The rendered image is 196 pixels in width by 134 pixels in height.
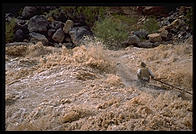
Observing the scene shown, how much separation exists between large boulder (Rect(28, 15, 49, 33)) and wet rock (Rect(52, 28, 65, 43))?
9.8 inches

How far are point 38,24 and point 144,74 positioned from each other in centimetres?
242

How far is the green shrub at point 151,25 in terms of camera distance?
195 inches

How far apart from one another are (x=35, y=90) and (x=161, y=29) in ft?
7.73

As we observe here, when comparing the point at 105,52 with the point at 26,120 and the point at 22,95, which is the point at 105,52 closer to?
the point at 22,95

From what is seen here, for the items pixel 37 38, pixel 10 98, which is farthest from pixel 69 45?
pixel 10 98

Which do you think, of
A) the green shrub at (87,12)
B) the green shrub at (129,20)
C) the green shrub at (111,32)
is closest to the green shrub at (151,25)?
the green shrub at (129,20)

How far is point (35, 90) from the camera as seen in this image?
4211 millimetres

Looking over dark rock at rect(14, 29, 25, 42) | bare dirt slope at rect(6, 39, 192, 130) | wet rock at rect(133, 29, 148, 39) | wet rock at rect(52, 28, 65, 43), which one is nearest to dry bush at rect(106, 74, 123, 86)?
bare dirt slope at rect(6, 39, 192, 130)

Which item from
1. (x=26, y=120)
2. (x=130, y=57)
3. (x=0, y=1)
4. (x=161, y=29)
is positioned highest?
(x=0, y=1)

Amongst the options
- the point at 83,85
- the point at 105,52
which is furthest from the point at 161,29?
the point at 83,85

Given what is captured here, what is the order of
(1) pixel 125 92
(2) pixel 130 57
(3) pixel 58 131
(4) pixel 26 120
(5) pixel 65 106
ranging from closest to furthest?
(3) pixel 58 131
(4) pixel 26 120
(5) pixel 65 106
(1) pixel 125 92
(2) pixel 130 57

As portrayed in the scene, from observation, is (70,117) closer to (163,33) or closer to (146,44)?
(163,33)

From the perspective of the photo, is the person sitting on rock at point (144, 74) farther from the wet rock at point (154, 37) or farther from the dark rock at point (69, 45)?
the dark rock at point (69, 45)

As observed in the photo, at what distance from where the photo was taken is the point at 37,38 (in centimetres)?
573
